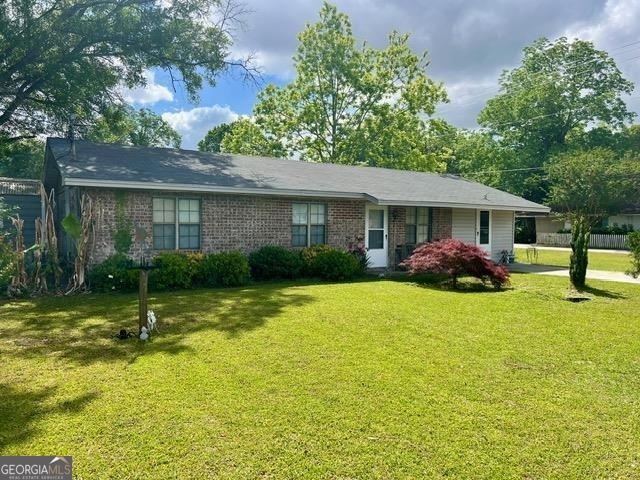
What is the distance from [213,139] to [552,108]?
41.1m

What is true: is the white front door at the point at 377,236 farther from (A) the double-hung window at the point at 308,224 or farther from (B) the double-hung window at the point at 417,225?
(A) the double-hung window at the point at 308,224

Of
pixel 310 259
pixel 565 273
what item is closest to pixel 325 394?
pixel 310 259

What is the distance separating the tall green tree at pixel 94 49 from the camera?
15680mm

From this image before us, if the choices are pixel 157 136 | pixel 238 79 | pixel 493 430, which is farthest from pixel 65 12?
pixel 157 136

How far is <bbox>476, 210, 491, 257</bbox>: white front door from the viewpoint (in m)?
18.0

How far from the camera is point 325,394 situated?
4.41 meters

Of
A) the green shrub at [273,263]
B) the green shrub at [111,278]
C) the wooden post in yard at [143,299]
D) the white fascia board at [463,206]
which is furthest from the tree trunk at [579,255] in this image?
the green shrub at [111,278]

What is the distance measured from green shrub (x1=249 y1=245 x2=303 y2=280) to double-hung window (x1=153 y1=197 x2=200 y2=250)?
169 cm

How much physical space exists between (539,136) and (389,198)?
104ft

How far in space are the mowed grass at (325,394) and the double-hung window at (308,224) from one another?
5.97 meters

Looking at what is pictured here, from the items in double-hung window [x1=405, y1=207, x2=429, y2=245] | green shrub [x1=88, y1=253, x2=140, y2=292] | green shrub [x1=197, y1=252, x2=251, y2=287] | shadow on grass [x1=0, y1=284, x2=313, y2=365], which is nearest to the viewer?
shadow on grass [x1=0, y1=284, x2=313, y2=365]

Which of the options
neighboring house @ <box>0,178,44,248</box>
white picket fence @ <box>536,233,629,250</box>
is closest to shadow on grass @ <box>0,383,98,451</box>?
neighboring house @ <box>0,178,44,248</box>

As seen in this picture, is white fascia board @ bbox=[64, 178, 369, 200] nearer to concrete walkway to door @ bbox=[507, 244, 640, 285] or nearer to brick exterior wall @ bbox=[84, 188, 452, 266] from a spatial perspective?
brick exterior wall @ bbox=[84, 188, 452, 266]

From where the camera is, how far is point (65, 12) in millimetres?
15891
